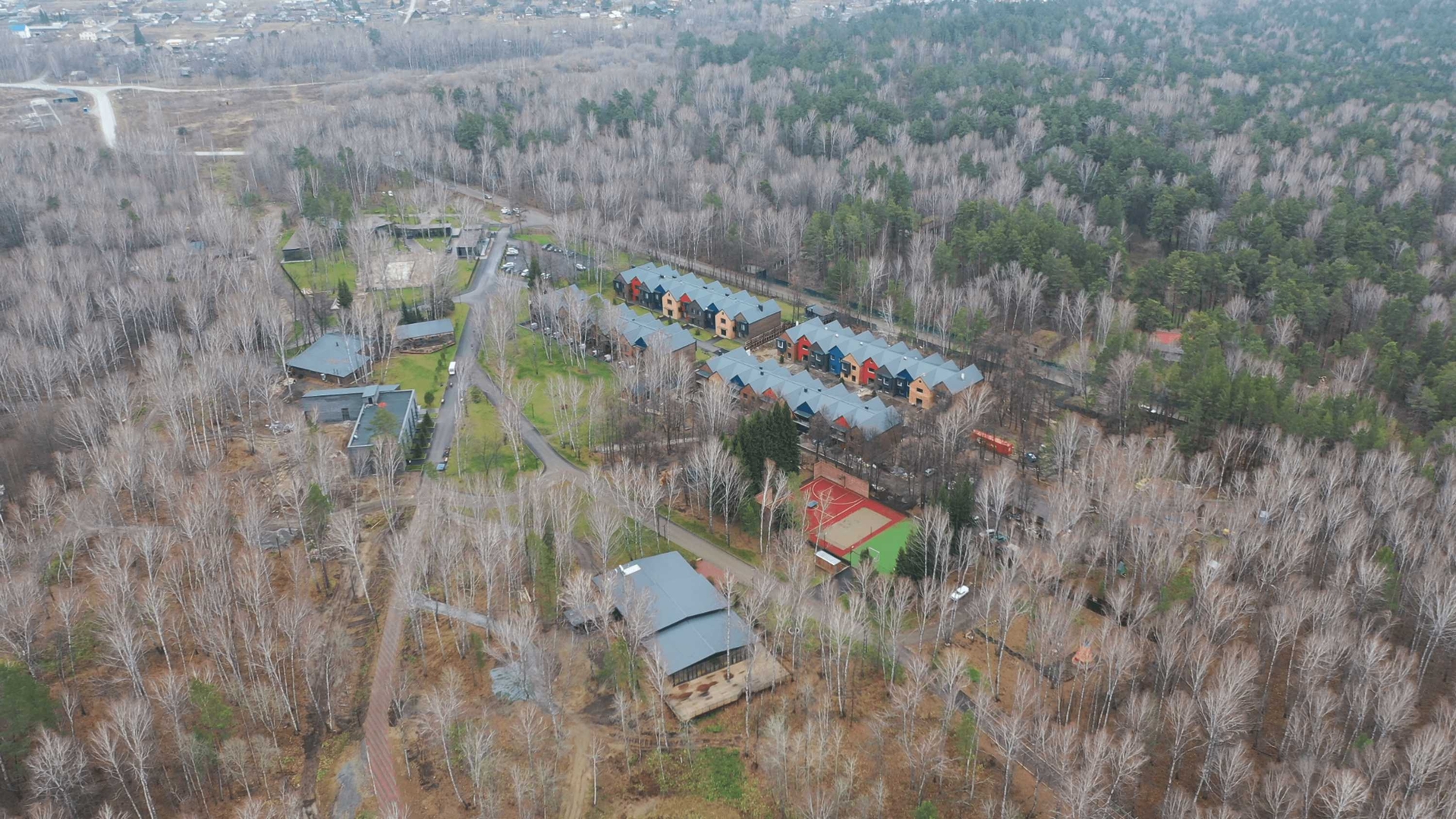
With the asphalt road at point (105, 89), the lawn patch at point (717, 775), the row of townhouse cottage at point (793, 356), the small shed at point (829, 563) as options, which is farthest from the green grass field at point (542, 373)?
the asphalt road at point (105, 89)

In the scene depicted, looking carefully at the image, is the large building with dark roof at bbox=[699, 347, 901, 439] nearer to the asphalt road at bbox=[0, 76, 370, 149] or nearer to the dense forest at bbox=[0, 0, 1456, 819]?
the dense forest at bbox=[0, 0, 1456, 819]

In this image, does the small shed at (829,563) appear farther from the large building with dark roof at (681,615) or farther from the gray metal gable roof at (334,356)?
the gray metal gable roof at (334,356)

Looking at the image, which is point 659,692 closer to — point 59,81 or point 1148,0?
point 59,81

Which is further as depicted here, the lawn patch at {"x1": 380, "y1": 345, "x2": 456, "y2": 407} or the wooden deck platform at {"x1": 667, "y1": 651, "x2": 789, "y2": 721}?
the lawn patch at {"x1": 380, "y1": 345, "x2": 456, "y2": 407}

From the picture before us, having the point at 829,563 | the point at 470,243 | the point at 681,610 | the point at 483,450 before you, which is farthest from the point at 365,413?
the point at 470,243

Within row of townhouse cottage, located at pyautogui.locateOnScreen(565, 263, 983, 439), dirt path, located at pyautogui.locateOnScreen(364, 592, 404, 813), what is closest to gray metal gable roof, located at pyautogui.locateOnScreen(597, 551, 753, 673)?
dirt path, located at pyautogui.locateOnScreen(364, 592, 404, 813)

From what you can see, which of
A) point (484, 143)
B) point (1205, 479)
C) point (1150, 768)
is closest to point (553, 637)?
point (1150, 768)

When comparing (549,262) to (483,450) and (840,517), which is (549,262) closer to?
(483,450)

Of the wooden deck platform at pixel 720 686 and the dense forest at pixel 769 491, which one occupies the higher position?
the dense forest at pixel 769 491
